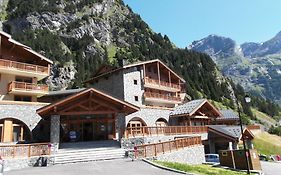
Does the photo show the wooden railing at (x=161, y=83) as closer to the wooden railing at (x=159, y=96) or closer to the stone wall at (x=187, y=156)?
the wooden railing at (x=159, y=96)

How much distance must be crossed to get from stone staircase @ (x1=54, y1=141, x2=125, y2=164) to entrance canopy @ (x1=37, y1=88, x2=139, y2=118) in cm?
295

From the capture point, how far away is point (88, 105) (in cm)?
2495

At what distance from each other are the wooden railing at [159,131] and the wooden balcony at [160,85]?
472 inches

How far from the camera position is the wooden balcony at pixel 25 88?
106ft

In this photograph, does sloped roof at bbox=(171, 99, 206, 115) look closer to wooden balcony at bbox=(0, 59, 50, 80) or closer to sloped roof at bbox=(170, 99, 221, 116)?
sloped roof at bbox=(170, 99, 221, 116)

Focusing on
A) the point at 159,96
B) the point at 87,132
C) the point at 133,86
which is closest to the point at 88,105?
the point at 87,132

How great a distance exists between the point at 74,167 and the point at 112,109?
8.48 m

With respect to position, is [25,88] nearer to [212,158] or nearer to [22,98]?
[22,98]

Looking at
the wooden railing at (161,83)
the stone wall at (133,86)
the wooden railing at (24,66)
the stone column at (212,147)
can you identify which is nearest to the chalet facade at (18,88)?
the wooden railing at (24,66)

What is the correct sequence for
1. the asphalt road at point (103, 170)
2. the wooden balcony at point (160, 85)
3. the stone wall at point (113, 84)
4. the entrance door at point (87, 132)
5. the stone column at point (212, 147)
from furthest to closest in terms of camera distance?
the wooden balcony at point (160, 85) < the stone wall at point (113, 84) < the stone column at point (212, 147) < the entrance door at point (87, 132) < the asphalt road at point (103, 170)

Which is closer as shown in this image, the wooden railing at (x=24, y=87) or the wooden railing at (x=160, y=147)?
the wooden railing at (x=160, y=147)

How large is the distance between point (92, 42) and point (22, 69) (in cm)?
7836

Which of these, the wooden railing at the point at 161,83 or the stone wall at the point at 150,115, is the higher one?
the wooden railing at the point at 161,83

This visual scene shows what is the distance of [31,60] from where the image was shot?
3747 cm
